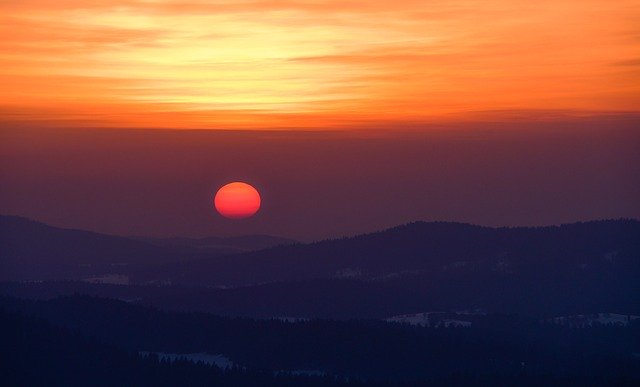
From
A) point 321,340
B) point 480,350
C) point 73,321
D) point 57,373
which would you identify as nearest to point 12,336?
point 57,373

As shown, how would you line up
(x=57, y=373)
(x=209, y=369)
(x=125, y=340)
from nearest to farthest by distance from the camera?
(x=57, y=373) → (x=209, y=369) → (x=125, y=340)

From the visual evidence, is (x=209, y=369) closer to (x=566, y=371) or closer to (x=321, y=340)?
(x=321, y=340)

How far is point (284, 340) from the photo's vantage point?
19650cm

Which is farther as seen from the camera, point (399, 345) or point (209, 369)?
point (399, 345)

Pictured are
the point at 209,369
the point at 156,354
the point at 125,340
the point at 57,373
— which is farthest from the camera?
the point at 125,340

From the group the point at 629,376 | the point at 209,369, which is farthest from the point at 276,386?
the point at 629,376

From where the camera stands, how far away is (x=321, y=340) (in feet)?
642

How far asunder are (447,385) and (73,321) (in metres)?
69.6

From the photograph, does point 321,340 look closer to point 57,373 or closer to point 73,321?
point 73,321

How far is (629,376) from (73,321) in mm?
90143

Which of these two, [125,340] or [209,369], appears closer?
[209,369]

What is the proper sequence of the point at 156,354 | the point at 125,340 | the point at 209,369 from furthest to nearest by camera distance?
the point at 125,340
the point at 156,354
the point at 209,369

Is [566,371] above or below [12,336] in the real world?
below

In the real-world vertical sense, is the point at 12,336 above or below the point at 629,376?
above
